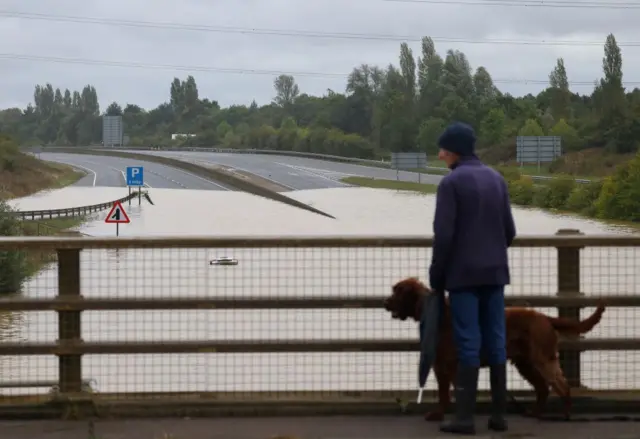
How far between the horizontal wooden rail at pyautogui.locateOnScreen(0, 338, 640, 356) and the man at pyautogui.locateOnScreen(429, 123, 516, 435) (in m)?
0.74

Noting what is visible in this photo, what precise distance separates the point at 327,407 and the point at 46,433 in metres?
1.89

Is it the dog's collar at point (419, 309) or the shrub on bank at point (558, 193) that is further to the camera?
the shrub on bank at point (558, 193)

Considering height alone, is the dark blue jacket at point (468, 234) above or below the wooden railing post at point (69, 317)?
above

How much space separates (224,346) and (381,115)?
95211 mm

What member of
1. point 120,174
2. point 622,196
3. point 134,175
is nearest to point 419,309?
point 622,196

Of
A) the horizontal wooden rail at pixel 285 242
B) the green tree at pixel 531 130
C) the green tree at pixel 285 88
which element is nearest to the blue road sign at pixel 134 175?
the green tree at pixel 531 130

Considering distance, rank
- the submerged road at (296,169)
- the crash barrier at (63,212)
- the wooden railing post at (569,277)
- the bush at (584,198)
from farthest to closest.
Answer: the submerged road at (296,169), the bush at (584,198), the crash barrier at (63,212), the wooden railing post at (569,277)

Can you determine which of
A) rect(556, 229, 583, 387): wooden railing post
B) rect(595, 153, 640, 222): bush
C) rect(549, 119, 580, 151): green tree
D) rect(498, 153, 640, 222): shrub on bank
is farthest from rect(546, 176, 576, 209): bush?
rect(556, 229, 583, 387): wooden railing post

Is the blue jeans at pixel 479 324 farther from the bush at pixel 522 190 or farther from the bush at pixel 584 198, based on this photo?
the bush at pixel 522 190

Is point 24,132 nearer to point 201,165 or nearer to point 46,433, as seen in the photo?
point 201,165

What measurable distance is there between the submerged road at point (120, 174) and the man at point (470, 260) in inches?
4024

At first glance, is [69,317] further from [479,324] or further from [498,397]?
[498,397]

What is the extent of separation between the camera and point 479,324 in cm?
774

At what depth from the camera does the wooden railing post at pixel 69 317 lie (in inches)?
327
